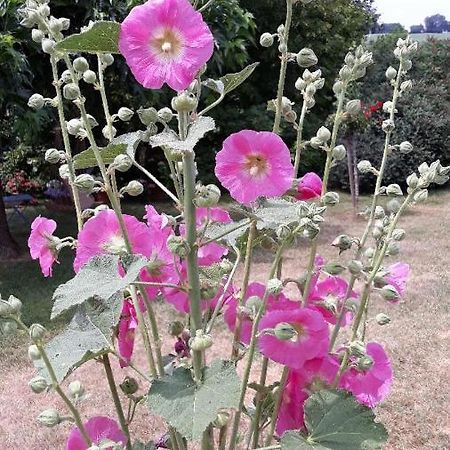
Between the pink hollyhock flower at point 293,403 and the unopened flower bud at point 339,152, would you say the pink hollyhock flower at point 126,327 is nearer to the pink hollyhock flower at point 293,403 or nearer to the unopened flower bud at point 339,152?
the pink hollyhock flower at point 293,403

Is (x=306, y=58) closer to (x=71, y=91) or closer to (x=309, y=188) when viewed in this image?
(x=309, y=188)

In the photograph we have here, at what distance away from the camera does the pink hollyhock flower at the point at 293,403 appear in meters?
0.85

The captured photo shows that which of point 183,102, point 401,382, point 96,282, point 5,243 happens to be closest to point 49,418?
point 96,282

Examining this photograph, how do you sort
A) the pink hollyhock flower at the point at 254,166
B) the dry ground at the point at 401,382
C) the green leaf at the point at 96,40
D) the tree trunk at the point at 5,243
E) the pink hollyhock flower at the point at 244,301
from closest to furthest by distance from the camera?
the green leaf at the point at 96,40 < the pink hollyhock flower at the point at 254,166 < the pink hollyhock flower at the point at 244,301 < the dry ground at the point at 401,382 < the tree trunk at the point at 5,243

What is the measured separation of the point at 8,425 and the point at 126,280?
2.74m

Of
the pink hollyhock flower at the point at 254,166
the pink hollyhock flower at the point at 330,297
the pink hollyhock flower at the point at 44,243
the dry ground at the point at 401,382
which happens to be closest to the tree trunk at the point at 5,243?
the dry ground at the point at 401,382

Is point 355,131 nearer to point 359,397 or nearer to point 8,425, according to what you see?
point 8,425

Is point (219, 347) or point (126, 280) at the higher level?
point (126, 280)

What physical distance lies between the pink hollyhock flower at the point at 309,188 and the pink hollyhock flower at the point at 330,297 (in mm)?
124

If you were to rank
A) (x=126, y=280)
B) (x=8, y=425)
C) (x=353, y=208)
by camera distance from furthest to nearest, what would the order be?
1. (x=353, y=208)
2. (x=8, y=425)
3. (x=126, y=280)

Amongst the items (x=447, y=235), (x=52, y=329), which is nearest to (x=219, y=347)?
(x=52, y=329)

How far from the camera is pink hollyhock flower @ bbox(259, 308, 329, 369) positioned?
2.51 ft

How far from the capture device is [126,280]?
690 millimetres

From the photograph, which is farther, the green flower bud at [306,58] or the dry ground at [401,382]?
the dry ground at [401,382]
